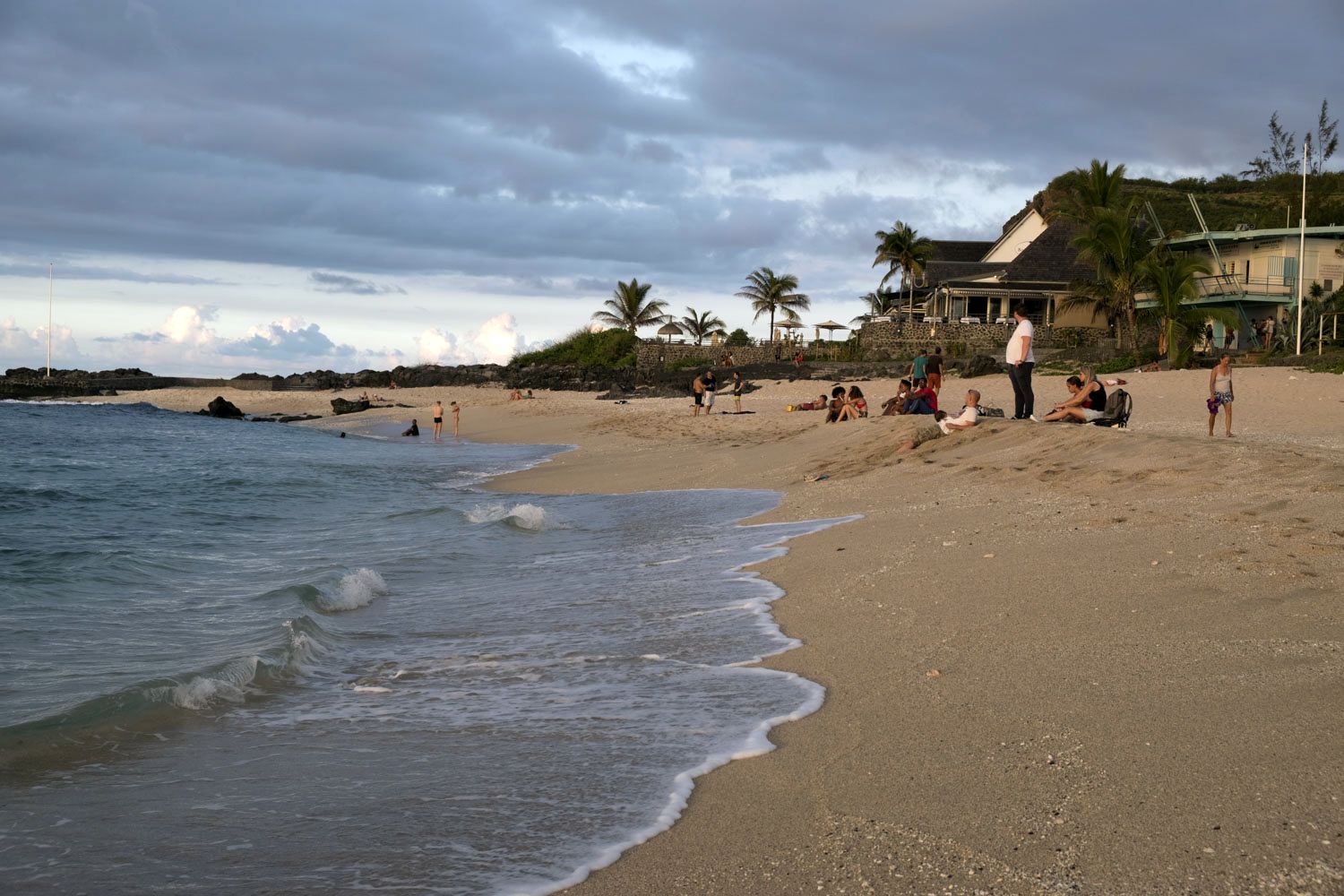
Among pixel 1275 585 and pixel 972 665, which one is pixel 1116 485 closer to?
pixel 1275 585

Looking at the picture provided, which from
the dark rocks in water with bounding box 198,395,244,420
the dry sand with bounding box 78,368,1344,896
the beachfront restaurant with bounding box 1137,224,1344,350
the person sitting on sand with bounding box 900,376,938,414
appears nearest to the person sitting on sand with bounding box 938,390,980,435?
the dry sand with bounding box 78,368,1344,896

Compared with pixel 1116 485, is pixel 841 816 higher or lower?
lower

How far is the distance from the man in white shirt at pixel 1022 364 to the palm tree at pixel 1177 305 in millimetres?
20137

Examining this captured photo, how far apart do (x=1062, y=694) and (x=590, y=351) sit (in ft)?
191

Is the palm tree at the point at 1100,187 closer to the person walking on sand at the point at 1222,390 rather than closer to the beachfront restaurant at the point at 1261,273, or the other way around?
the beachfront restaurant at the point at 1261,273

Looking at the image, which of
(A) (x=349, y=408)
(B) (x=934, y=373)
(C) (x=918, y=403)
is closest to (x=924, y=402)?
(C) (x=918, y=403)

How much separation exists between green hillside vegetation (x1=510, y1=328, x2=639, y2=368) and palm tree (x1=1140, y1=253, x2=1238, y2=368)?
93.5ft

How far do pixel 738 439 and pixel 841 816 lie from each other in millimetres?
17936

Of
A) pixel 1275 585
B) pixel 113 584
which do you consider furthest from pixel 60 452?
pixel 1275 585

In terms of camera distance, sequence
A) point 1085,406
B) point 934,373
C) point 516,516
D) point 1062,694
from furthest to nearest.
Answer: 1. point 934,373
2. point 1085,406
3. point 516,516
4. point 1062,694

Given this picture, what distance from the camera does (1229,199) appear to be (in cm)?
7281

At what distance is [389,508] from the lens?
15406 millimetres

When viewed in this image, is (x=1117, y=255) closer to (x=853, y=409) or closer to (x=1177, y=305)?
(x=1177, y=305)

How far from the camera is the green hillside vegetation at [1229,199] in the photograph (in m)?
49.2
